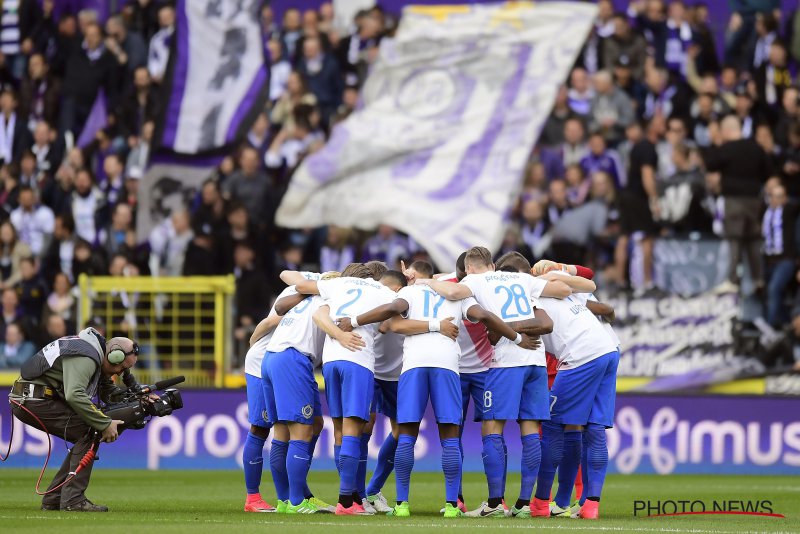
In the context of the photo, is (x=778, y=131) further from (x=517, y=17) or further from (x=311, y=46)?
(x=311, y=46)

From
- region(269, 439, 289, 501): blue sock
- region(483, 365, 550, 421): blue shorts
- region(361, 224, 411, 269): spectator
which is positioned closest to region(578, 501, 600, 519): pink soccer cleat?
region(483, 365, 550, 421): blue shorts

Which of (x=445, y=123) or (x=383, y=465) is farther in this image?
(x=445, y=123)

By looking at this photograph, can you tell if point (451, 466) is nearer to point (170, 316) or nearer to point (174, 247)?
point (170, 316)

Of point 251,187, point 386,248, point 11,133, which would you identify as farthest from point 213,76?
point 386,248

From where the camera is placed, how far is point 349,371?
44.0ft

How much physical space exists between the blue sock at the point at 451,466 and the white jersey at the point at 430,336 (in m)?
0.67

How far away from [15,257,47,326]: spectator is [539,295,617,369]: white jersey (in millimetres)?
12351

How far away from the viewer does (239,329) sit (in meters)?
23.0

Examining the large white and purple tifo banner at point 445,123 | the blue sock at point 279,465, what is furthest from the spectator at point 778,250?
the blue sock at point 279,465

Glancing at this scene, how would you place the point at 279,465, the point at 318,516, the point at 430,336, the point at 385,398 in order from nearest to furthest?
the point at 318,516
the point at 430,336
the point at 279,465
the point at 385,398

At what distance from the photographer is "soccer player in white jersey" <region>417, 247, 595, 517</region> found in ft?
44.0

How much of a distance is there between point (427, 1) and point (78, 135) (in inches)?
263

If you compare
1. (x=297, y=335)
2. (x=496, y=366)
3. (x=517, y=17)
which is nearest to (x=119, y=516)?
(x=297, y=335)

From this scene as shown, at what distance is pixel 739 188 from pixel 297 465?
11.7 metres
